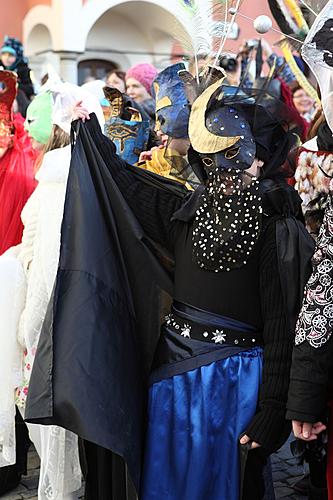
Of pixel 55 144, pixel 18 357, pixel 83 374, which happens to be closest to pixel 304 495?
pixel 18 357

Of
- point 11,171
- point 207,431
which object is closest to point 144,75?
point 11,171

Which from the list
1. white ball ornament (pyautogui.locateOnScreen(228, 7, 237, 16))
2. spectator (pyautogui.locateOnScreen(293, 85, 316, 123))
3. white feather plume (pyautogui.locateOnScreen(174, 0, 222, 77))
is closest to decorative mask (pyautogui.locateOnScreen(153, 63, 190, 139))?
white feather plume (pyautogui.locateOnScreen(174, 0, 222, 77))

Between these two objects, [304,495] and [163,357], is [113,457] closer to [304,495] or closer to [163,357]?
[163,357]

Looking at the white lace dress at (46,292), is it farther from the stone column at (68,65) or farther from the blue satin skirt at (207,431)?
the stone column at (68,65)

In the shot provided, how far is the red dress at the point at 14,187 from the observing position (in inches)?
174

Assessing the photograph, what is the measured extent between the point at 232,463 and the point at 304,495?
1496mm

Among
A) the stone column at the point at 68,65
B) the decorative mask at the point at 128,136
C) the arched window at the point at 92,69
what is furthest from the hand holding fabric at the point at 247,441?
the arched window at the point at 92,69

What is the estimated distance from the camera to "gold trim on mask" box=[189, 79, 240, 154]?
8.40 feet

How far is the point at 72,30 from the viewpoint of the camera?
1484 cm

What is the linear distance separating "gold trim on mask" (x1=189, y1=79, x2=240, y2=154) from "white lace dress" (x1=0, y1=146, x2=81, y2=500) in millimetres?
1052

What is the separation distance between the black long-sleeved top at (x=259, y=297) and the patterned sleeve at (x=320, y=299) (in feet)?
0.67

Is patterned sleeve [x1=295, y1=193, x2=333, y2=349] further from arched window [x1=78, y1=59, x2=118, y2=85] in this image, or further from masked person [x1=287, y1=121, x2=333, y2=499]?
arched window [x1=78, y1=59, x2=118, y2=85]

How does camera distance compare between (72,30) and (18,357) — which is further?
(72,30)

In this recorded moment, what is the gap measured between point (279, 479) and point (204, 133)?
7.21 feet
